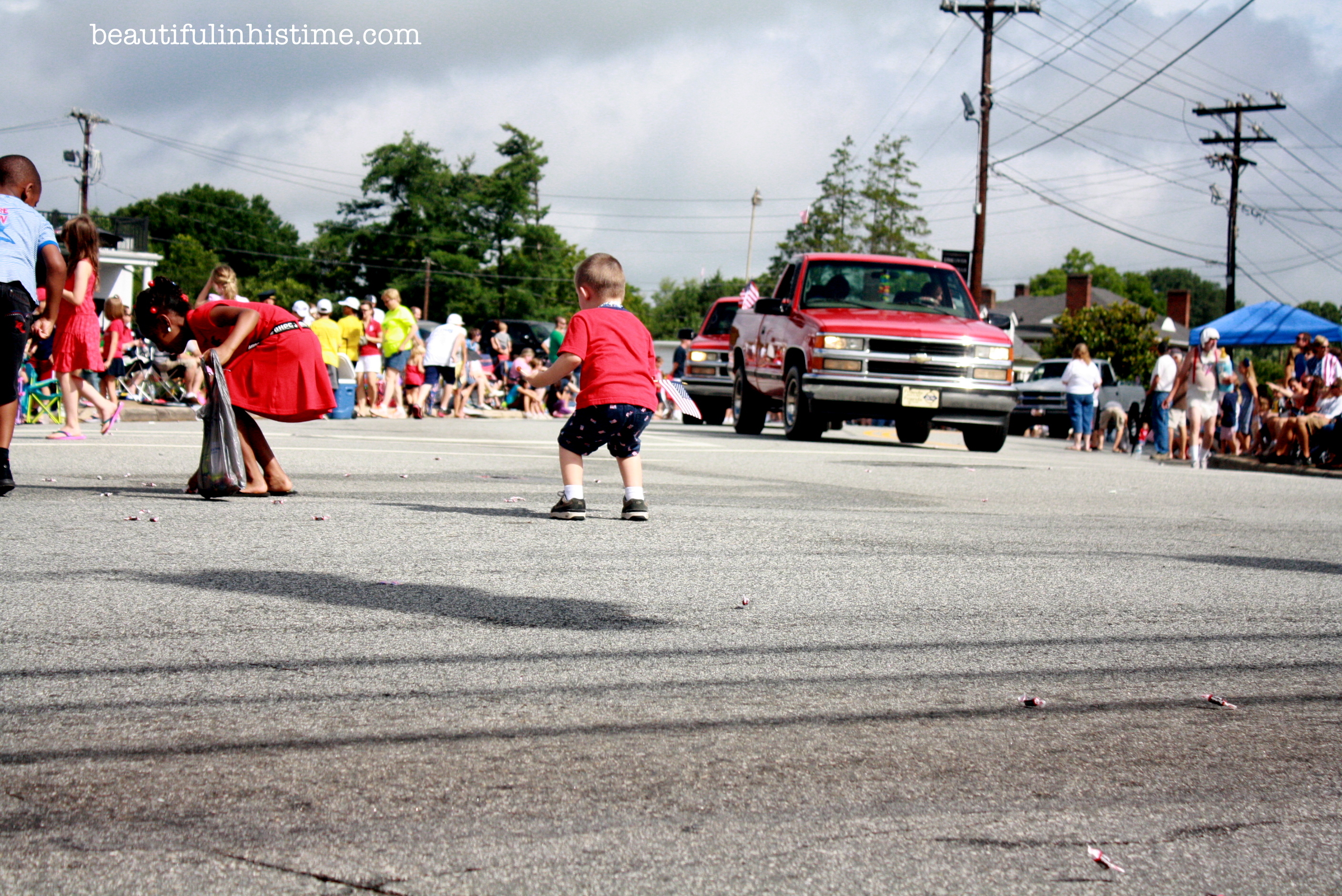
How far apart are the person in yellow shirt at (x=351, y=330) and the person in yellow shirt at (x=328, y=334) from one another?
2.31 ft

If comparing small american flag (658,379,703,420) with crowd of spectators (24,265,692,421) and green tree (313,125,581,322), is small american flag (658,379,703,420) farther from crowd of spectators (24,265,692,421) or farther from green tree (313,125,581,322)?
green tree (313,125,581,322)

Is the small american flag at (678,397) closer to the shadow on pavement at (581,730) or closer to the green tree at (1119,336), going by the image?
the shadow on pavement at (581,730)

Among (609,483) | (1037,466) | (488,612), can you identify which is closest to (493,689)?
(488,612)

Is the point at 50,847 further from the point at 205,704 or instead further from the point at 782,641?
the point at 782,641

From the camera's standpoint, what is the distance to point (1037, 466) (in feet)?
47.8

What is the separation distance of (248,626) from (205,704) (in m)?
0.95

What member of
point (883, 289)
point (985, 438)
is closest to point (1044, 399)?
point (985, 438)

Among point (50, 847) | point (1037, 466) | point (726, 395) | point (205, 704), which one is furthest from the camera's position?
point (726, 395)

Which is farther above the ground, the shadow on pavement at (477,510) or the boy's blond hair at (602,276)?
the boy's blond hair at (602,276)

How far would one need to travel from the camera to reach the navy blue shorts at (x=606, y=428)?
7348mm

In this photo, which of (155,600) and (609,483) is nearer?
(155,600)

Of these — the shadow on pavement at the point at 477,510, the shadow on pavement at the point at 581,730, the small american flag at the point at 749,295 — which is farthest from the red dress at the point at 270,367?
the small american flag at the point at 749,295

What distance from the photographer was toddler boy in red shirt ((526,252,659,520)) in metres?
7.34

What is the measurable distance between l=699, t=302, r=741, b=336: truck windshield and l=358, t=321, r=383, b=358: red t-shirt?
707 cm
